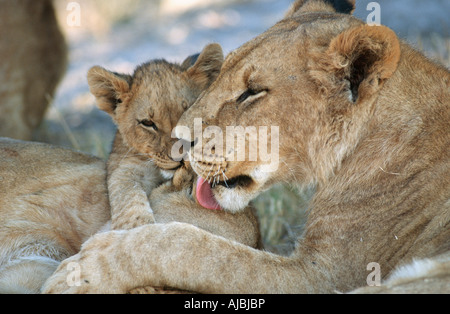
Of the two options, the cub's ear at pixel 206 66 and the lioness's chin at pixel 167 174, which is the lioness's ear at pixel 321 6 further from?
the lioness's chin at pixel 167 174

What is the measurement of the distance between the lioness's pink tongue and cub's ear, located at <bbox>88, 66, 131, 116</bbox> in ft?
3.16

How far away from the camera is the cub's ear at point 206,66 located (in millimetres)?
3752

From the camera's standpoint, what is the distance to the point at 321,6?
3.31m

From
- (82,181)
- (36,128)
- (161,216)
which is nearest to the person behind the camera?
(161,216)

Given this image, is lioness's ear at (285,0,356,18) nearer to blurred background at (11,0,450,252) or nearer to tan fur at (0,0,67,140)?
blurred background at (11,0,450,252)

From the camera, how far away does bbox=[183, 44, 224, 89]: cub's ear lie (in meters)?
3.75

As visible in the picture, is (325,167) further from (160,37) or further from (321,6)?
(160,37)

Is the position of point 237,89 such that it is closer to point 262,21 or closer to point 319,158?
point 319,158

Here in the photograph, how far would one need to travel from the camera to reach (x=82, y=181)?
3.60m

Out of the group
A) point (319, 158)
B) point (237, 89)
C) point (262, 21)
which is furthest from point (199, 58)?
point (262, 21)

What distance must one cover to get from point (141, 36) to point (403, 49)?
800 cm

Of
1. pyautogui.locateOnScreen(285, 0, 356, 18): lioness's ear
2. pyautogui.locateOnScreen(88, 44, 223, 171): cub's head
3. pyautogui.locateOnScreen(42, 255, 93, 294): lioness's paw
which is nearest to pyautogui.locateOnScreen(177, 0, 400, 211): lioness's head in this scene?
pyautogui.locateOnScreen(285, 0, 356, 18): lioness's ear

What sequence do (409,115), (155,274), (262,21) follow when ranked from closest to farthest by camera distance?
1. (155,274)
2. (409,115)
3. (262,21)

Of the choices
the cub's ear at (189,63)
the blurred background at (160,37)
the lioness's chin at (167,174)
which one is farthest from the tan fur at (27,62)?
the lioness's chin at (167,174)
